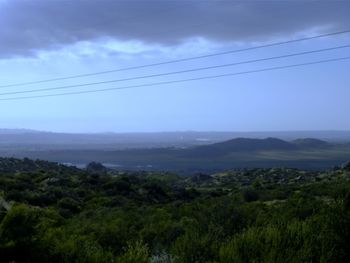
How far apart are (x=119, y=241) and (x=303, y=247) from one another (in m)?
9.40

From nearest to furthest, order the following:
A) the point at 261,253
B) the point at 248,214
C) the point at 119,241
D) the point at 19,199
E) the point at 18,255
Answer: the point at 18,255, the point at 261,253, the point at 119,241, the point at 248,214, the point at 19,199

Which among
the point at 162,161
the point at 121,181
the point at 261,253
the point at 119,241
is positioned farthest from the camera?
the point at 162,161

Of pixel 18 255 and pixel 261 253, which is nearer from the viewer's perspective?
pixel 18 255

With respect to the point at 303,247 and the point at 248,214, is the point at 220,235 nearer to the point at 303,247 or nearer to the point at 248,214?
the point at 303,247

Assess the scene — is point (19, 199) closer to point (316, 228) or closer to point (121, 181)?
point (121, 181)

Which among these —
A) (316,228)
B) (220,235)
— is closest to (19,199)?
(220,235)

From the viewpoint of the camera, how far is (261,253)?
15078 mm

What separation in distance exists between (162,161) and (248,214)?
17229cm

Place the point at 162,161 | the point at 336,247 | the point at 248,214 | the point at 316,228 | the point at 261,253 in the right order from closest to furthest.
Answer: the point at 261,253, the point at 336,247, the point at 316,228, the point at 248,214, the point at 162,161

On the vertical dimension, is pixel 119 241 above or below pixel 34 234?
below

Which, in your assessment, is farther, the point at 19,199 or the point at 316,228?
the point at 19,199

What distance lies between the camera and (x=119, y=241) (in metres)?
22.8

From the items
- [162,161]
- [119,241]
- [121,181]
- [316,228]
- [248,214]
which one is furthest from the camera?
[162,161]

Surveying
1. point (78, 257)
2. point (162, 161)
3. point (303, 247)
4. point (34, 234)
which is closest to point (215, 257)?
point (303, 247)
